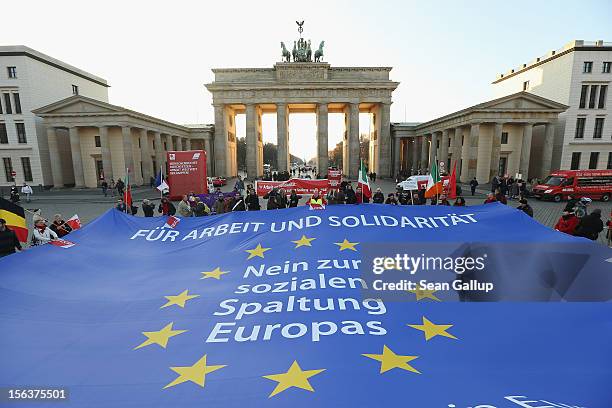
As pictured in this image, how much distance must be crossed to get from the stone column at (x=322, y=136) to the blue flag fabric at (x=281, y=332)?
4034 centimetres

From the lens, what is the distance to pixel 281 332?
3580 millimetres

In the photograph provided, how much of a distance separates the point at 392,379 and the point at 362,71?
48548 millimetres

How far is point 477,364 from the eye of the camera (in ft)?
9.93

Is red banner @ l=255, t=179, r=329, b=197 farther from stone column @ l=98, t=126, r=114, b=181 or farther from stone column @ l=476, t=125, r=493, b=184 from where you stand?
stone column @ l=476, t=125, r=493, b=184

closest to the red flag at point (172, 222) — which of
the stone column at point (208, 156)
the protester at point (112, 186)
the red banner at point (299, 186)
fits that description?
the red banner at point (299, 186)

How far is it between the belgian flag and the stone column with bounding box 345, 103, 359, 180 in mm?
40455

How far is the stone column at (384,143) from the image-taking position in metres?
46.4

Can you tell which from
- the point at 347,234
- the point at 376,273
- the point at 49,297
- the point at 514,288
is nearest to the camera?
the point at 49,297

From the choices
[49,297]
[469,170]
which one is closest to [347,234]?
[49,297]

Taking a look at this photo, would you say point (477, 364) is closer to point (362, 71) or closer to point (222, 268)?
point (222, 268)

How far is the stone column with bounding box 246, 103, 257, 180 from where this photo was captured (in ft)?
148

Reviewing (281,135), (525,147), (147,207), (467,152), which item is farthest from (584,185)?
(281,135)

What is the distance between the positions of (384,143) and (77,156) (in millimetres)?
39465

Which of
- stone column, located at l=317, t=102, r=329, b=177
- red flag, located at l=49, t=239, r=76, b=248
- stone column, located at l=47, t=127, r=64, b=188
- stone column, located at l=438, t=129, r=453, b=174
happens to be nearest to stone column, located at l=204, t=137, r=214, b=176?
stone column, located at l=317, t=102, r=329, b=177
